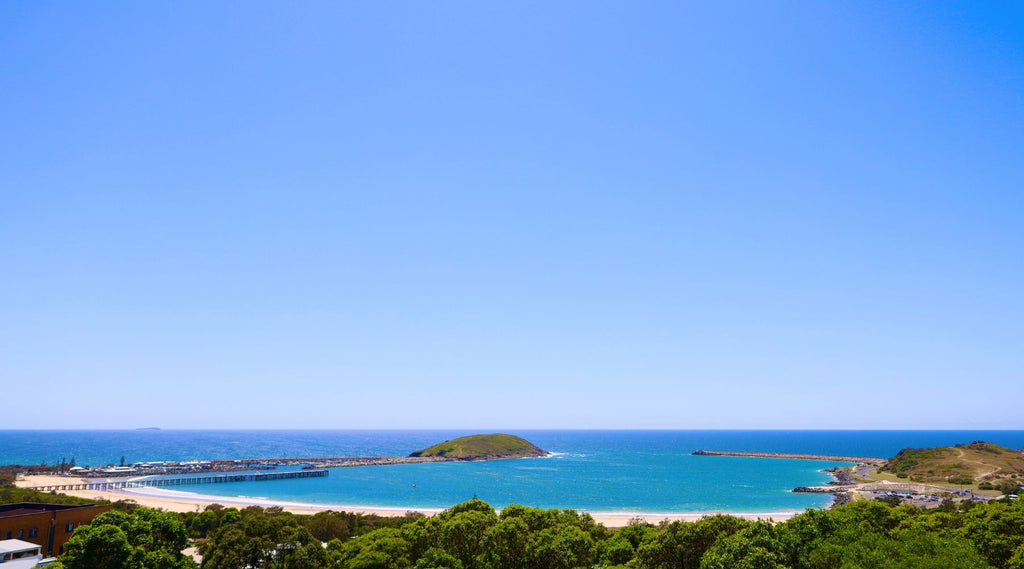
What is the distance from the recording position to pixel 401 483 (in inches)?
5059

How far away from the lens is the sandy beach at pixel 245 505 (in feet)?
262

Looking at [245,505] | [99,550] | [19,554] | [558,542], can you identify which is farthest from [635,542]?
[245,505]

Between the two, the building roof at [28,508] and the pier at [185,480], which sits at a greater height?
the building roof at [28,508]

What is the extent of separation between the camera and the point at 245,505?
88250mm

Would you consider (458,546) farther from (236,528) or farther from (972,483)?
(972,483)

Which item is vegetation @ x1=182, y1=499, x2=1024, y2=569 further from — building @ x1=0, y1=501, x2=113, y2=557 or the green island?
building @ x1=0, y1=501, x2=113, y2=557

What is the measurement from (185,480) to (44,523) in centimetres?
9222

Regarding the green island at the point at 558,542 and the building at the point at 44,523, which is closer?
the green island at the point at 558,542

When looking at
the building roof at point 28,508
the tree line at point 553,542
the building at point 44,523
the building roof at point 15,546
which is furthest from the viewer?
the building roof at point 28,508

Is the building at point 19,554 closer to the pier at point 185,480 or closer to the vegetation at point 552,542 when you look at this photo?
the vegetation at point 552,542

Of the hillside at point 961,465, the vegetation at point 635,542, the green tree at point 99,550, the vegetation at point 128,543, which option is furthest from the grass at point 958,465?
the green tree at point 99,550

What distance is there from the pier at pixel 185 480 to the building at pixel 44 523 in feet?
220

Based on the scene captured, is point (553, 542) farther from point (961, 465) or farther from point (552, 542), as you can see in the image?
point (961, 465)

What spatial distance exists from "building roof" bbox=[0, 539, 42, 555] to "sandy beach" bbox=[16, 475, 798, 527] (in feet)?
117
